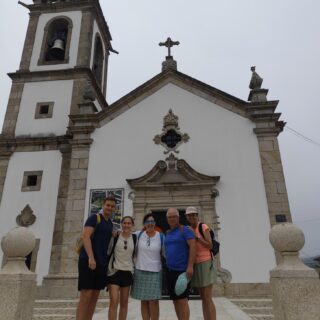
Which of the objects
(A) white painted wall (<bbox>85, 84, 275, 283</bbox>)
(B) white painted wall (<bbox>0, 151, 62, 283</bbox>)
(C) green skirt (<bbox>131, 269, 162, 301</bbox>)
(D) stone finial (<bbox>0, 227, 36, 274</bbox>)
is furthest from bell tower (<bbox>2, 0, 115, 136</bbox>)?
(C) green skirt (<bbox>131, 269, 162, 301</bbox>)

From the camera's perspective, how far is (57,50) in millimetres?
14352

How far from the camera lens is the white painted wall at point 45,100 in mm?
12359

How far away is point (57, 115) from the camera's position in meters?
12.7

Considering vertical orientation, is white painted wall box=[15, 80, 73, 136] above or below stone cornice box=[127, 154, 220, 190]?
above

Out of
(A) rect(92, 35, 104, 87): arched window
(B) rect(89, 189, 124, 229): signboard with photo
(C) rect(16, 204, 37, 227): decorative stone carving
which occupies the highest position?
(A) rect(92, 35, 104, 87): arched window

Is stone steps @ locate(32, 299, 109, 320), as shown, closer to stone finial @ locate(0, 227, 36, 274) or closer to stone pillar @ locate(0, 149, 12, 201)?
stone finial @ locate(0, 227, 36, 274)

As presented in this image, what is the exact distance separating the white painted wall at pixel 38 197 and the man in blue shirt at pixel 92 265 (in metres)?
6.88

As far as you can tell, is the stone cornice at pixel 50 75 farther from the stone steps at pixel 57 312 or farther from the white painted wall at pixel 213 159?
the stone steps at pixel 57 312

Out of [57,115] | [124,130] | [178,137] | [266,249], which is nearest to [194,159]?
[178,137]

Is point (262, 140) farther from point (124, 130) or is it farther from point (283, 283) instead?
point (283, 283)

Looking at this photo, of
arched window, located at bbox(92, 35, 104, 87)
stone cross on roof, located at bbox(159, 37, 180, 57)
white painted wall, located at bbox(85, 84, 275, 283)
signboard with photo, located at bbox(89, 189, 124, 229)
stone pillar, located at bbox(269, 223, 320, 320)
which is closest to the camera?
stone pillar, located at bbox(269, 223, 320, 320)

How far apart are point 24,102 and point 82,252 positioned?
11.2 meters

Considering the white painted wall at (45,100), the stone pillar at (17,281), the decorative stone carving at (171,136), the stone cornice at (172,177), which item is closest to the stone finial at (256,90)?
the decorative stone carving at (171,136)

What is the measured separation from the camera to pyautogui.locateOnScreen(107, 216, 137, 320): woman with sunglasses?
11.9 feet
